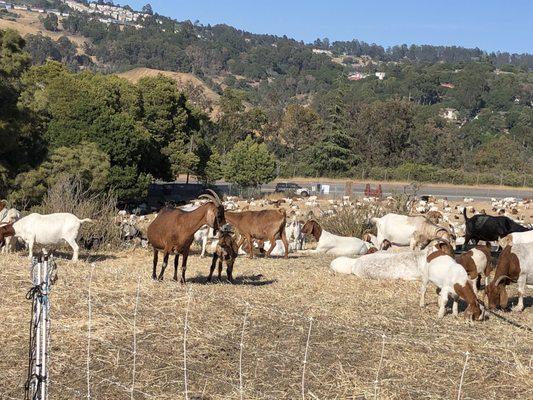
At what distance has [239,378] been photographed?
8359 millimetres

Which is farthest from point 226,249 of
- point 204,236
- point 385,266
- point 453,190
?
point 453,190

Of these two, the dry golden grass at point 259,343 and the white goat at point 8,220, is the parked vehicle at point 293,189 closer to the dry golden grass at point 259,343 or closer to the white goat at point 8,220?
the white goat at point 8,220

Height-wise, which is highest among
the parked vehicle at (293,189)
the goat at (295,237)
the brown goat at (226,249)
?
the brown goat at (226,249)

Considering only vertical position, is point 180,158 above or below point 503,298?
above

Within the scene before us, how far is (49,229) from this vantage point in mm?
15398

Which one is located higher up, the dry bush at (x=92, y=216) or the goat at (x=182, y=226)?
the goat at (x=182, y=226)

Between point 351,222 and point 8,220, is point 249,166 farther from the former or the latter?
point 8,220

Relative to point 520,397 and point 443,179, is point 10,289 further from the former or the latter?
point 443,179

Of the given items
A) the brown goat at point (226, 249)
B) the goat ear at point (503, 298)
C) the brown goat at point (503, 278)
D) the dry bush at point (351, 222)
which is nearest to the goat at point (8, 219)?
the brown goat at point (226, 249)

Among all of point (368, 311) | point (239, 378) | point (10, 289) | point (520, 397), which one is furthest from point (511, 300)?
point (10, 289)

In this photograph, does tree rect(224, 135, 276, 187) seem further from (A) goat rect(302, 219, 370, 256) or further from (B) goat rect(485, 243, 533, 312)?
(B) goat rect(485, 243, 533, 312)

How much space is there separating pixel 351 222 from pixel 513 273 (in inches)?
432

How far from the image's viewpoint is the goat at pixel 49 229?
15.4 meters

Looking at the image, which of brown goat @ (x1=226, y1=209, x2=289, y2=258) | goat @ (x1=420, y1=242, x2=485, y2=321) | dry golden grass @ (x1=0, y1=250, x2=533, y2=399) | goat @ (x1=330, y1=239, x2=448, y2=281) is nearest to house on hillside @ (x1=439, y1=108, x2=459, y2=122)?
brown goat @ (x1=226, y1=209, x2=289, y2=258)
